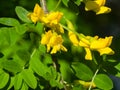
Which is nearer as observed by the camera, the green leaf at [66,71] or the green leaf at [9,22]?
the green leaf at [9,22]

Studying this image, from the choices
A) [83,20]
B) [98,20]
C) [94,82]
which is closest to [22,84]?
[94,82]

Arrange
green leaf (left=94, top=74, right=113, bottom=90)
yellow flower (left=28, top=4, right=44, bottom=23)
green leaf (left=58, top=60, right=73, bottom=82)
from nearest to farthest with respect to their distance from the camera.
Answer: yellow flower (left=28, top=4, right=44, bottom=23) < green leaf (left=94, top=74, right=113, bottom=90) < green leaf (left=58, top=60, right=73, bottom=82)

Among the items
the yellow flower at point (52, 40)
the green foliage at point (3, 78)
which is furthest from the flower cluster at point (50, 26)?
the green foliage at point (3, 78)

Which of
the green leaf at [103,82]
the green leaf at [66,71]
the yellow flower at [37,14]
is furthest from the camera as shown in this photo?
the green leaf at [66,71]

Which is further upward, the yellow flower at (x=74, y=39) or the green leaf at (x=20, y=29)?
the green leaf at (x=20, y=29)

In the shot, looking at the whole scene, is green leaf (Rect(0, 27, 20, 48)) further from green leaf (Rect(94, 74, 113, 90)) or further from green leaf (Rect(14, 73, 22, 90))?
green leaf (Rect(94, 74, 113, 90))

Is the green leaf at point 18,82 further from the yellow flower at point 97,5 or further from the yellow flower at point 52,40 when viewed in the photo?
the yellow flower at point 97,5

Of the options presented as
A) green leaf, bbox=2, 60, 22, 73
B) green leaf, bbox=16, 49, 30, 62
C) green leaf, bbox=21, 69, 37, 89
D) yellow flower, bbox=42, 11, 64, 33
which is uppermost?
yellow flower, bbox=42, 11, 64, 33

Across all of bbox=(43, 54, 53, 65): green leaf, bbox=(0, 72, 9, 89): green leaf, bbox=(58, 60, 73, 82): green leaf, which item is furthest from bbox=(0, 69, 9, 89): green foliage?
bbox=(58, 60, 73, 82): green leaf

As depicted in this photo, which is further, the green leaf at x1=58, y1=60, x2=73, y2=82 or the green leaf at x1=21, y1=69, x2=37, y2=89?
the green leaf at x1=58, y1=60, x2=73, y2=82
